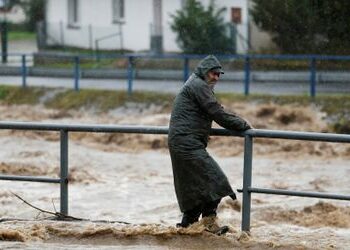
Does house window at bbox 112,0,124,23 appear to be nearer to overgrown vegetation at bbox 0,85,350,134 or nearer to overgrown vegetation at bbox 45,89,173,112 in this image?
overgrown vegetation at bbox 0,85,350,134

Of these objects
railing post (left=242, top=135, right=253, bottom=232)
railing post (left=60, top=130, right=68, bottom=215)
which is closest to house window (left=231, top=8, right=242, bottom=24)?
railing post (left=60, top=130, right=68, bottom=215)

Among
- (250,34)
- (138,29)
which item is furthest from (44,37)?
(250,34)

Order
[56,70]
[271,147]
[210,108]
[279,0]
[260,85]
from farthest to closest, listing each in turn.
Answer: [56,70] → [279,0] → [260,85] → [271,147] → [210,108]

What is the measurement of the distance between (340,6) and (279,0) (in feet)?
7.15

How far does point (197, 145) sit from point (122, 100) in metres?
17.9

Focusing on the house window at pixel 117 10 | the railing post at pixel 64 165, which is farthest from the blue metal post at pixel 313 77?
the railing post at pixel 64 165

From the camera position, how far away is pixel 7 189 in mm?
15781

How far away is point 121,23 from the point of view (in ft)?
111

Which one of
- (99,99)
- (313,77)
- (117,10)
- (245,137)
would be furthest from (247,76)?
(245,137)

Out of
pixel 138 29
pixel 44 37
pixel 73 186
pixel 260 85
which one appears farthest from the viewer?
pixel 44 37

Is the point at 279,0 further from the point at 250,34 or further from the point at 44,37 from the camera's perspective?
the point at 44,37

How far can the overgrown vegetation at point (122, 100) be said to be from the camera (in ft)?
73.9

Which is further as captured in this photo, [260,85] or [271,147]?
[260,85]

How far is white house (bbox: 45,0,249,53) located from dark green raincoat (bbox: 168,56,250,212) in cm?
2224
